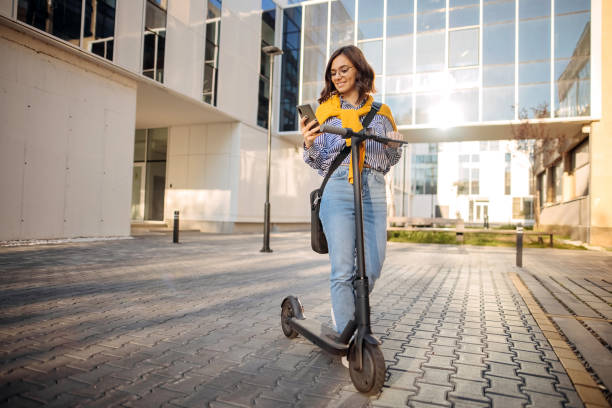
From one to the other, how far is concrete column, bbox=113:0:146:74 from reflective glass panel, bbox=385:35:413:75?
38.3 feet

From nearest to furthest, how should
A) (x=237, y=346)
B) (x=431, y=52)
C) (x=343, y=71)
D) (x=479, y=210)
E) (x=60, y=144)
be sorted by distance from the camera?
(x=343, y=71), (x=237, y=346), (x=60, y=144), (x=431, y=52), (x=479, y=210)

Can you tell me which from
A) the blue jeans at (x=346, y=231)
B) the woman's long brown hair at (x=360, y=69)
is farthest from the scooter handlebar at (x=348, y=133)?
the woman's long brown hair at (x=360, y=69)

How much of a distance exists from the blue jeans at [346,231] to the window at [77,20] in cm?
940

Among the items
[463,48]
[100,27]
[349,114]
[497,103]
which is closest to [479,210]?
[497,103]

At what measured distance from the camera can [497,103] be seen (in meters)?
17.4

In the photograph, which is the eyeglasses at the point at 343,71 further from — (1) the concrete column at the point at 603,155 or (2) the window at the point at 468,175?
(2) the window at the point at 468,175

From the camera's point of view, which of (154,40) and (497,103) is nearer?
(154,40)

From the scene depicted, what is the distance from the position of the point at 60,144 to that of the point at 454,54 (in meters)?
16.2

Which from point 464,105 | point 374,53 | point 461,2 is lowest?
point 464,105

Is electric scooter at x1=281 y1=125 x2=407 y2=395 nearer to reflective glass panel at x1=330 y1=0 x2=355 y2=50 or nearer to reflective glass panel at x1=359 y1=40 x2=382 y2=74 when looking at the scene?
reflective glass panel at x1=359 y1=40 x2=382 y2=74

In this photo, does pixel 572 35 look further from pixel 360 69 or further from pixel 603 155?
pixel 360 69

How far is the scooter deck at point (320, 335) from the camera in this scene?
7.54 feet

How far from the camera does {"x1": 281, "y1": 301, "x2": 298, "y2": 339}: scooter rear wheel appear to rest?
3.04 metres

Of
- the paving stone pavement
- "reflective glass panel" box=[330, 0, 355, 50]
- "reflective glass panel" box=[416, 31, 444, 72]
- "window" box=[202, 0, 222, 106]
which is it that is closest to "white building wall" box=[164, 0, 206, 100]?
"window" box=[202, 0, 222, 106]
